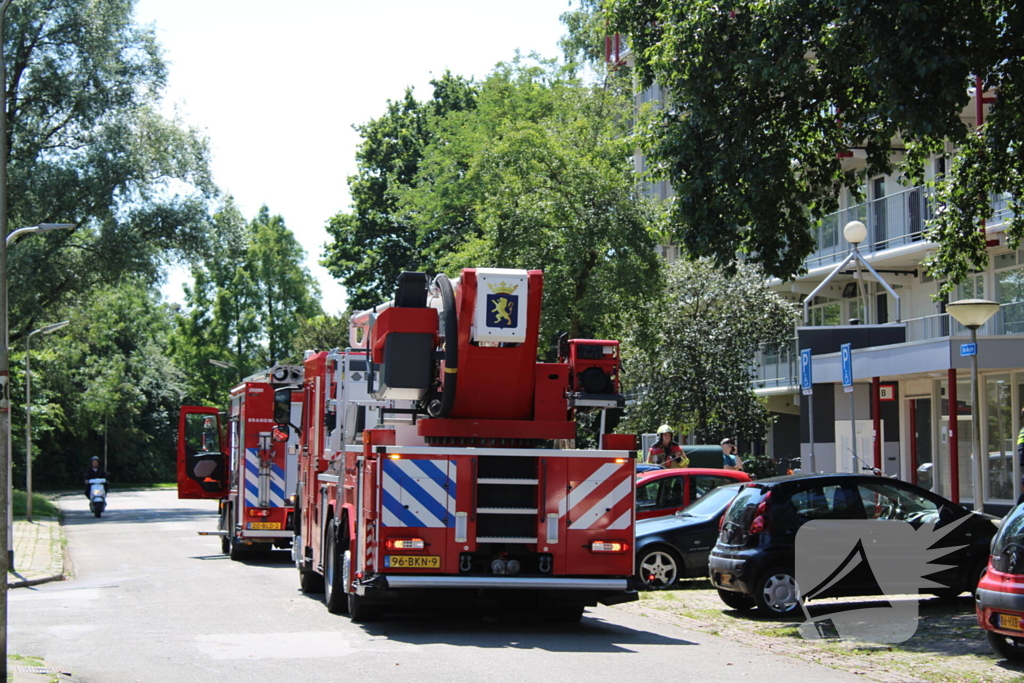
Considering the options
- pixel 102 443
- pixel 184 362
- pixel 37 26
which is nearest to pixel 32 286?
pixel 37 26

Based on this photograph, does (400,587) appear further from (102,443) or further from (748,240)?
(102,443)

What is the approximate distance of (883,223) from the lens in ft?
115

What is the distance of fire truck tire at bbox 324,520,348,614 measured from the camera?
13305 millimetres

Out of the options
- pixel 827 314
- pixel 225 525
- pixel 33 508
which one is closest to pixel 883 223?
pixel 827 314

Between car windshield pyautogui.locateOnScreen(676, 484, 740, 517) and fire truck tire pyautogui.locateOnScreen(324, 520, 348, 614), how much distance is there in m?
5.03

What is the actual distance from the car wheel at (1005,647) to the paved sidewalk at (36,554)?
1362cm

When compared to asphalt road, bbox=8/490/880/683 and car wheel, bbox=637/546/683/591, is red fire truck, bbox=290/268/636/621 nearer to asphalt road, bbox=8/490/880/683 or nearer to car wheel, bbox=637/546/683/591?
asphalt road, bbox=8/490/880/683

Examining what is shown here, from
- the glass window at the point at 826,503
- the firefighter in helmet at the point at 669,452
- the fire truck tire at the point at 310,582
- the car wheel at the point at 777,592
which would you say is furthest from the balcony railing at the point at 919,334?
the fire truck tire at the point at 310,582

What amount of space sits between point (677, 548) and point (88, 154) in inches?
1118

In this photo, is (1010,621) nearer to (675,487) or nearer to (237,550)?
(675,487)

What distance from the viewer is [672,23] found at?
1531cm

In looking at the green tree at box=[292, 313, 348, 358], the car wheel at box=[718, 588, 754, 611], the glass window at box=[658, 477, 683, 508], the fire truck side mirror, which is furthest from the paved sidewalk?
the green tree at box=[292, 313, 348, 358]

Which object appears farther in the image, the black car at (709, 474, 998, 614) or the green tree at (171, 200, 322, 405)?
the green tree at (171, 200, 322, 405)

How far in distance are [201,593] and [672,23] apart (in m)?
9.38
